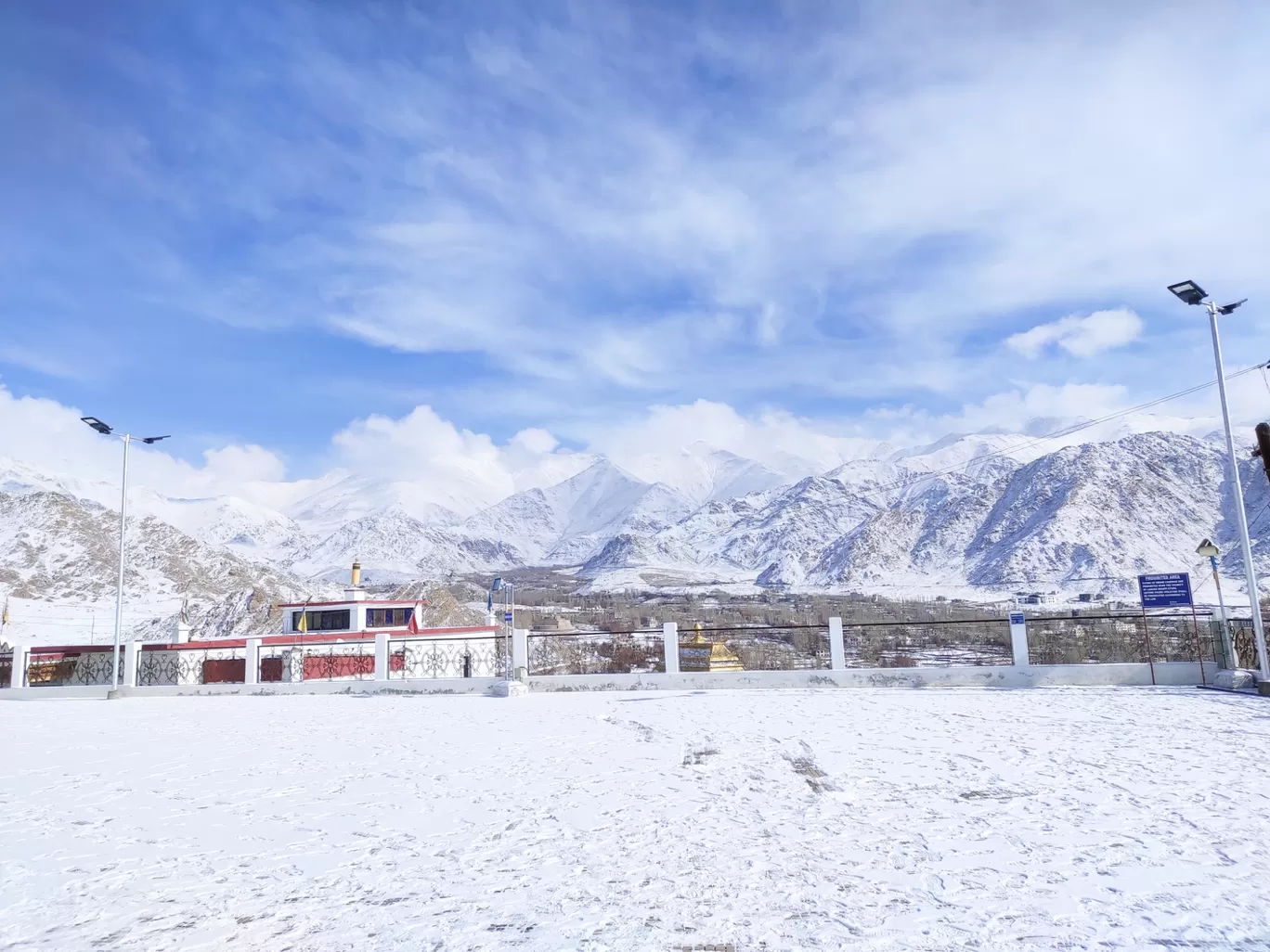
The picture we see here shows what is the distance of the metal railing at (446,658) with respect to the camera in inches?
1097

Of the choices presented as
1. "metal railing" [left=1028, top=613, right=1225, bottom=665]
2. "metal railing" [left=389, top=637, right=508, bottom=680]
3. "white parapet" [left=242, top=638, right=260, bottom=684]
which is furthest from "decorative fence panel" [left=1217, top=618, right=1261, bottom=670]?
"white parapet" [left=242, top=638, right=260, bottom=684]

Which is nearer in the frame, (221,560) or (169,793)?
(169,793)

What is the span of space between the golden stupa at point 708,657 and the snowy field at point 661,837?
42.7 feet

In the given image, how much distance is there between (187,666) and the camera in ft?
90.1

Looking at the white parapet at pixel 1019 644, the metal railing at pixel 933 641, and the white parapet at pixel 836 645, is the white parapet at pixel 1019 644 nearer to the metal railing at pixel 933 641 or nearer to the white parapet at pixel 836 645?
the white parapet at pixel 836 645

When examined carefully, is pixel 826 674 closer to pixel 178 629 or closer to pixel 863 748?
pixel 863 748

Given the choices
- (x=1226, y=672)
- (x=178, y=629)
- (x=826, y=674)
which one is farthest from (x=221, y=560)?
(x=1226, y=672)

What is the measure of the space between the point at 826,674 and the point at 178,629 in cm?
2554

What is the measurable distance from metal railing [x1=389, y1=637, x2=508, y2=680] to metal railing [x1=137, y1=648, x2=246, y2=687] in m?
5.12

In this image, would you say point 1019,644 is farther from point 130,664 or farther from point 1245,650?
point 130,664

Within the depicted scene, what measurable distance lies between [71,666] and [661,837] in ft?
94.7

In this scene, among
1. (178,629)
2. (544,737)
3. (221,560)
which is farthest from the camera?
(221,560)

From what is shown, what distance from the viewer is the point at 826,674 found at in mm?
20094

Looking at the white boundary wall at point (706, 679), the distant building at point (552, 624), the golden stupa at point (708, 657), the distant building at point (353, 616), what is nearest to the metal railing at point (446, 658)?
the distant building at point (353, 616)
